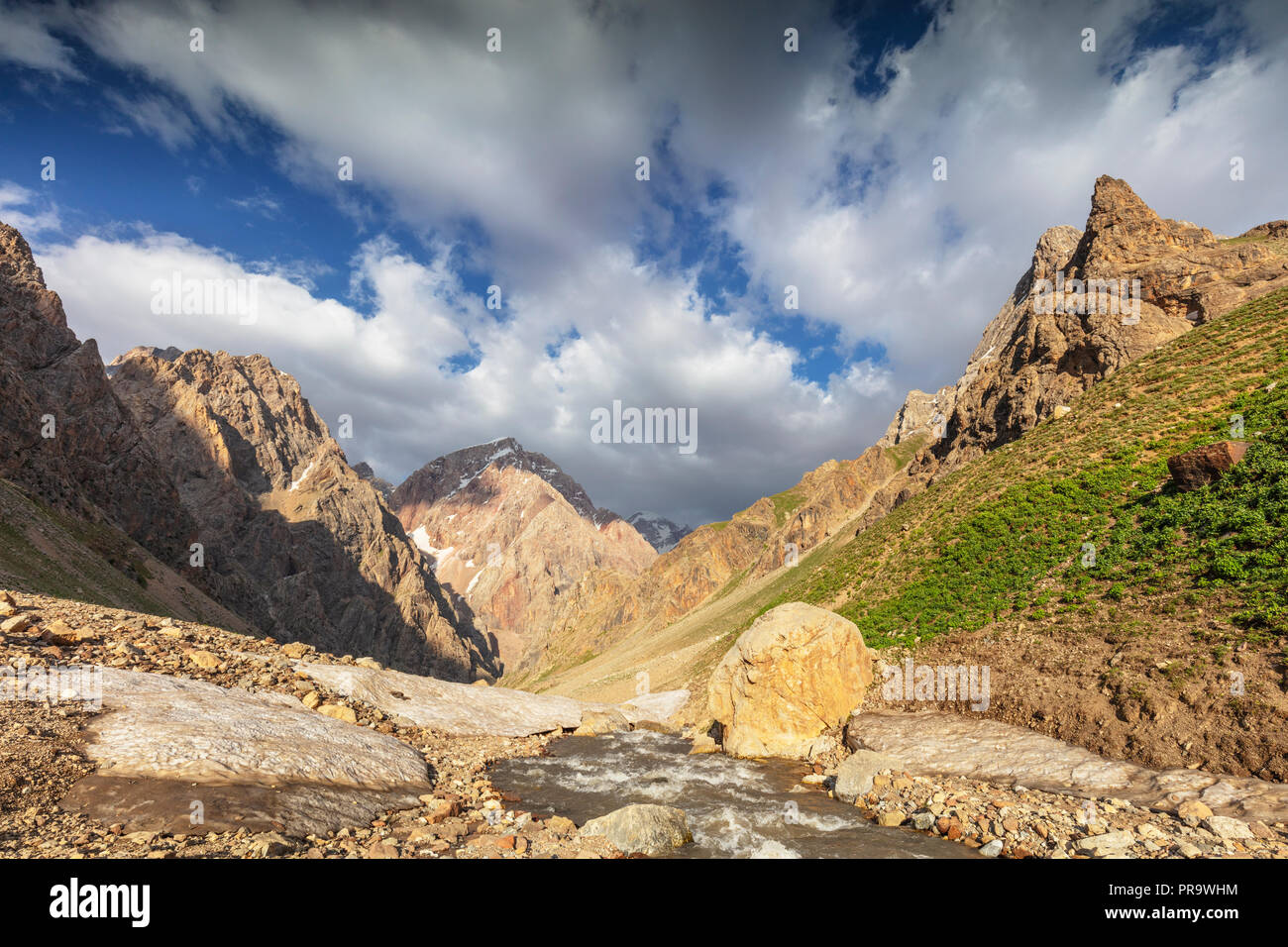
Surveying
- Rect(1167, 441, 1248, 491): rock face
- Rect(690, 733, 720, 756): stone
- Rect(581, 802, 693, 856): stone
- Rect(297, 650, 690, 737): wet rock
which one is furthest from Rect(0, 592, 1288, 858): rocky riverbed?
Rect(1167, 441, 1248, 491): rock face

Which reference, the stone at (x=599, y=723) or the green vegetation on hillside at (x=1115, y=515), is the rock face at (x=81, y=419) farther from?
the green vegetation on hillside at (x=1115, y=515)

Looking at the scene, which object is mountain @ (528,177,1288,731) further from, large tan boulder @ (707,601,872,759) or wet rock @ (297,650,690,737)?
wet rock @ (297,650,690,737)

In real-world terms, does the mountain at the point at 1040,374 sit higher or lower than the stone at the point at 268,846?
higher

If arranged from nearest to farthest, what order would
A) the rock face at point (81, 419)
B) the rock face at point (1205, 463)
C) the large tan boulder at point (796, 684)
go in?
the rock face at point (1205, 463) → the large tan boulder at point (796, 684) → the rock face at point (81, 419)

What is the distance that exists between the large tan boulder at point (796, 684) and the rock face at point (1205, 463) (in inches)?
586

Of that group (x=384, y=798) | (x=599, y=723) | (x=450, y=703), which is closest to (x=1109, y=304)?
(x=599, y=723)

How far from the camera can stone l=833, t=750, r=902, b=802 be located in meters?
15.2

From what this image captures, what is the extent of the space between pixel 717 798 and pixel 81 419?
12163 centimetres

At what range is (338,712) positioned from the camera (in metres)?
16.3

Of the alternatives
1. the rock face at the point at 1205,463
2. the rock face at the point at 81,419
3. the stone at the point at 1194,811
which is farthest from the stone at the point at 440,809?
the rock face at the point at 81,419

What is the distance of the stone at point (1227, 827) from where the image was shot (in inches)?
372

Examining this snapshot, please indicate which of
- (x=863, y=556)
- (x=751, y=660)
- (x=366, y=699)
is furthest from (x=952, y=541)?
(x=366, y=699)

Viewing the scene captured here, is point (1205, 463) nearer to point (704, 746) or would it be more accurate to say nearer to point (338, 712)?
point (704, 746)

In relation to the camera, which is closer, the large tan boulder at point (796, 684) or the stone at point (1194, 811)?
the stone at point (1194, 811)
